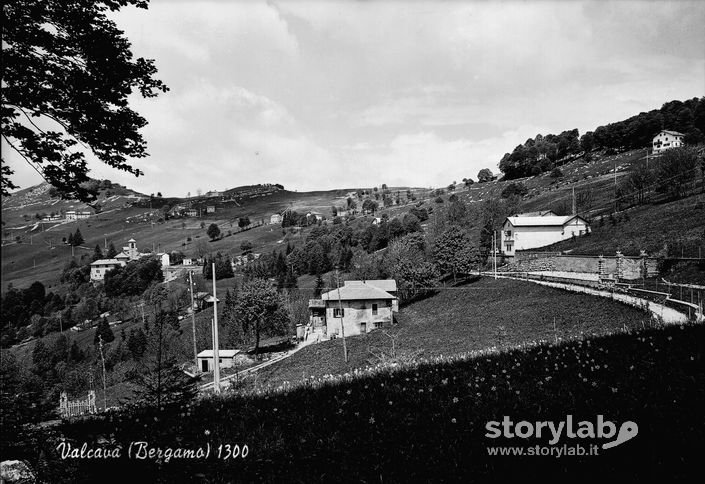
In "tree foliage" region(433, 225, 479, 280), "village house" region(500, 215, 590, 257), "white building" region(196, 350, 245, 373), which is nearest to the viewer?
"white building" region(196, 350, 245, 373)

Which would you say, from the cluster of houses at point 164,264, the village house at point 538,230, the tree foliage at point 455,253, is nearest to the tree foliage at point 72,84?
the tree foliage at point 455,253

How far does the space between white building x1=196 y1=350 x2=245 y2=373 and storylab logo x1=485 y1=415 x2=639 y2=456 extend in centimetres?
5953

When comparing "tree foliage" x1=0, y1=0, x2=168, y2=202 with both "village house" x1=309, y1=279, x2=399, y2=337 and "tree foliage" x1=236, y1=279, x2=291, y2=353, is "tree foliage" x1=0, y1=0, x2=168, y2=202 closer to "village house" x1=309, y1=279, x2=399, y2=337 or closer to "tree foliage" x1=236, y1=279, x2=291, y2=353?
"village house" x1=309, y1=279, x2=399, y2=337

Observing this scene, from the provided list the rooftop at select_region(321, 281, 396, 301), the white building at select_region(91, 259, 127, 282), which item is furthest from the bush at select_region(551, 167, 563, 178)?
the white building at select_region(91, 259, 127, 282)

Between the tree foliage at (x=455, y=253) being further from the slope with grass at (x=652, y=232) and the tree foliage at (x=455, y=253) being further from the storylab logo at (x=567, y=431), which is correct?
the storylab logo at (x=567, y=431)

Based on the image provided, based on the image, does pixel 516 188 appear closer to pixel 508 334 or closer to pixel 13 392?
pixel 508 334

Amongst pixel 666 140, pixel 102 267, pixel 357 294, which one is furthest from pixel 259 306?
pixel 666 140

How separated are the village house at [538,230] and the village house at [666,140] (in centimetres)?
9576

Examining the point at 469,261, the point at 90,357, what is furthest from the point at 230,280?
the point at 469,261

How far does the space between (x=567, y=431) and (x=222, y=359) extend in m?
62.8

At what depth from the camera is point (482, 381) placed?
25.5ft

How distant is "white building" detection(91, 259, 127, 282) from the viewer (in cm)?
18838

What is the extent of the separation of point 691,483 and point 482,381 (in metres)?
3.67

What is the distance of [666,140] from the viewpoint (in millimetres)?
156875
